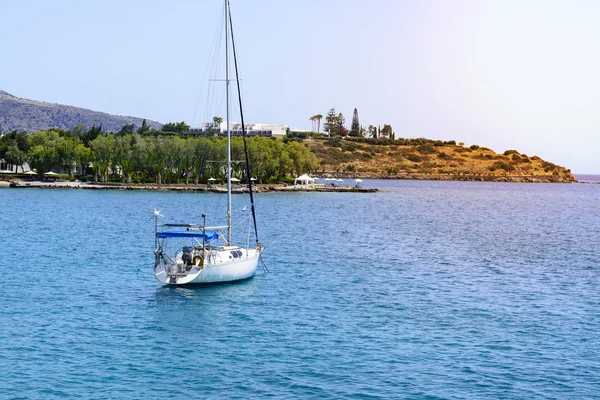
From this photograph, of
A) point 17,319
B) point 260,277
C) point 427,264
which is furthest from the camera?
point 427,264

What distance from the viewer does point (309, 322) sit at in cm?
3544

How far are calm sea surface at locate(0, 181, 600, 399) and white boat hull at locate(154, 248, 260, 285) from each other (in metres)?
0.64

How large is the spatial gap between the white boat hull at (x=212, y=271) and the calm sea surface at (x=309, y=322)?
0.64m

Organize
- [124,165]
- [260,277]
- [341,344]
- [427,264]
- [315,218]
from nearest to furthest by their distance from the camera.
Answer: [341,344]
[260,277]
[427,264]
[315,218]
[124,165]

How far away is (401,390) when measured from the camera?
1021 inches

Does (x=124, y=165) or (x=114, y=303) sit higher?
(x=124, y=165)

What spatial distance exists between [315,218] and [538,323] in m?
59.9

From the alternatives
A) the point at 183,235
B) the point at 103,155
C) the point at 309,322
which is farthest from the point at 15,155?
the point at 309,322

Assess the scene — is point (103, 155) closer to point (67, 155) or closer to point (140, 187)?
point (67, 155)

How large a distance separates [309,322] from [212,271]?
370 inches

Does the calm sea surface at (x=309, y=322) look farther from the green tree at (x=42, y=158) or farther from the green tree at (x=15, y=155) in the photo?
the green tree at (x=15, y=155)

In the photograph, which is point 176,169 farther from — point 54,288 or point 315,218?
point 54,288

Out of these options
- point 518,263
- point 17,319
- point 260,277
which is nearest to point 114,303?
point 17,319

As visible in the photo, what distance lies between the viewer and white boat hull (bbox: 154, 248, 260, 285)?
1658 inches
